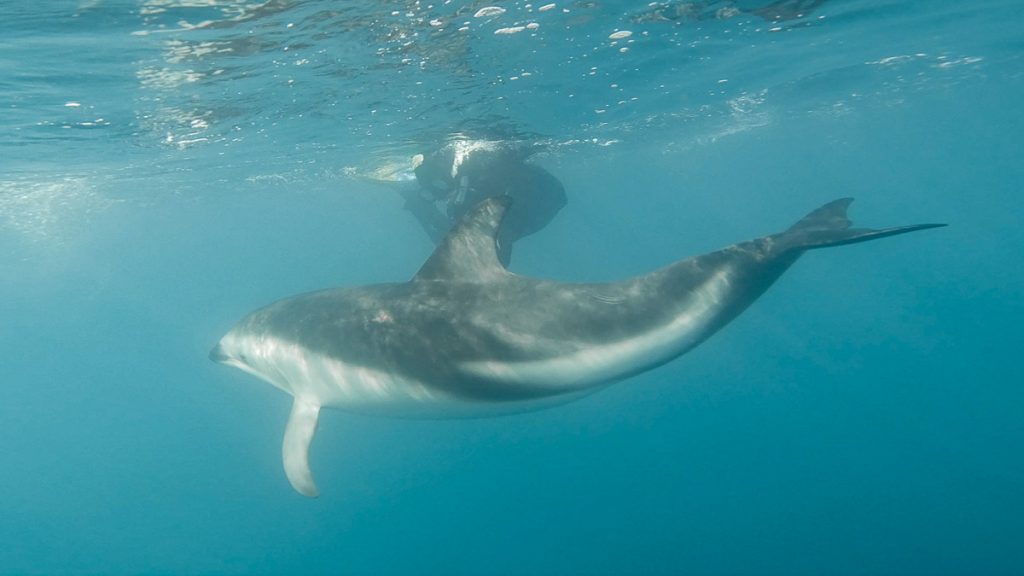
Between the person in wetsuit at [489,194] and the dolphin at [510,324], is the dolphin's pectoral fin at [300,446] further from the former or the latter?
the person in wetsuit at [489,194]

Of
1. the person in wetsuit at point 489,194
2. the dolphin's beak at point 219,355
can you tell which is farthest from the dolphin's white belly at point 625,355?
the person in wetsuit at point 489,194

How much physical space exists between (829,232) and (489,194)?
11634 millimetres

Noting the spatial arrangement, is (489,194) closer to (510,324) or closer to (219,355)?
(219,355)

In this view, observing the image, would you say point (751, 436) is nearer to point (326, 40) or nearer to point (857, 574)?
point (857, 574)

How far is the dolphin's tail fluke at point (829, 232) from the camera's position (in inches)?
231

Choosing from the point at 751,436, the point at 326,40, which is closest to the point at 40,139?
the point at 326,40

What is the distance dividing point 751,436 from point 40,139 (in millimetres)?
23213

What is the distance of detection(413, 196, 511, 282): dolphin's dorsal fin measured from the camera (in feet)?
24.3

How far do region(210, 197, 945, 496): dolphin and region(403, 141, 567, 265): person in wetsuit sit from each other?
5.11m

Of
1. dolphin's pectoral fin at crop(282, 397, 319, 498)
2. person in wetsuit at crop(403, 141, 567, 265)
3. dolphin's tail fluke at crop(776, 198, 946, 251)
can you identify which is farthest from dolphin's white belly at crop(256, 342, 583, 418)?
person in wetsuit at crop(403, 141, 567, 265)

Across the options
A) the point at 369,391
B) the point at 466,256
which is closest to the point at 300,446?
the point at 369,391

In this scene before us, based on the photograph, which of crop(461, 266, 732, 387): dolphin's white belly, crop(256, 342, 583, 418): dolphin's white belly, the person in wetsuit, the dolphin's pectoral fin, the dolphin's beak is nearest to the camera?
crop(461, 266, 732, 387): dolphin's white belly

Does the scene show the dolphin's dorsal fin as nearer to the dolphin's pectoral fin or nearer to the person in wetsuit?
the dolphin's pectoral fin

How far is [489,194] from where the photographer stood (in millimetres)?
17188
